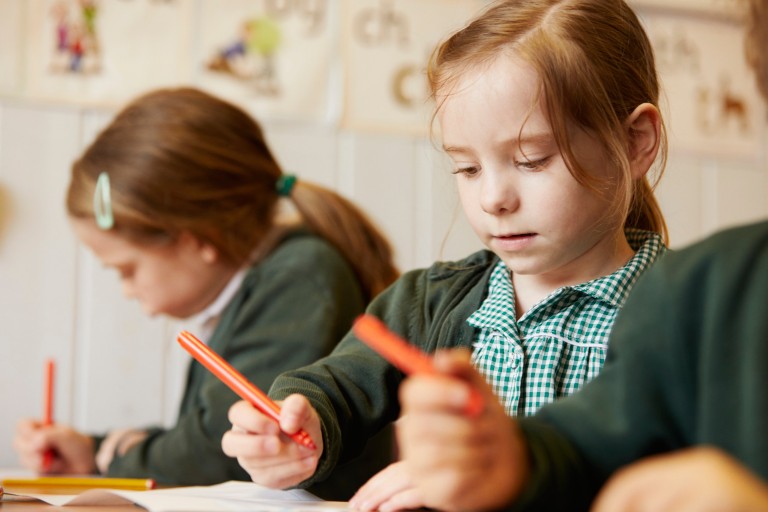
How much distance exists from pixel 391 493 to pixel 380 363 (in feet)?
0.49

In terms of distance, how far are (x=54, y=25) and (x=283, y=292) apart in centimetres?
65

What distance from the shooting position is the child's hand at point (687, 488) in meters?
0.30

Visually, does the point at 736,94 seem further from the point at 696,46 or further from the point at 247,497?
the point at 247,497

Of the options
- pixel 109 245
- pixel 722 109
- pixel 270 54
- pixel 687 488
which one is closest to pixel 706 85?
pixel 722 109

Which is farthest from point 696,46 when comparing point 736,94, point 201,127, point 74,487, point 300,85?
point 74,487

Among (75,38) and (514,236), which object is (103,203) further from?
(514,236)

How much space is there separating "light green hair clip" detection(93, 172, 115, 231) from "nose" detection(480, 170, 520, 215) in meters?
0.65

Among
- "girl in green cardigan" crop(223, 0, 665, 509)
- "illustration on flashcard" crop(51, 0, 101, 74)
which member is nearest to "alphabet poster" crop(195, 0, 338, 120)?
"illustration on flashcard" crop(51, 0, 101, 74)

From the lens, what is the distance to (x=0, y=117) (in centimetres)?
146

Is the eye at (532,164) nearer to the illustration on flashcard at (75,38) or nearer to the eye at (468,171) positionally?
the eye at (468,171)

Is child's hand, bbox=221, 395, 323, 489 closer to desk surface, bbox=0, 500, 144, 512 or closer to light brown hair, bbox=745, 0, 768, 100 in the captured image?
desk surface, bbox=0, 500, 144, 512

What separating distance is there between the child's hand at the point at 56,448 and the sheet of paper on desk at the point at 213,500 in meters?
0.55

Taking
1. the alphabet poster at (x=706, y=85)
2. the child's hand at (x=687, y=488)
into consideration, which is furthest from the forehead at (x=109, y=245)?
the alphabet poster at (x=706, y=85)

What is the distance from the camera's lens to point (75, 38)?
1504mm
